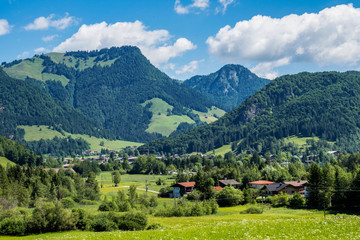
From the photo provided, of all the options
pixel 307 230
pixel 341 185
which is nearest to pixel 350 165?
pixel 341 185

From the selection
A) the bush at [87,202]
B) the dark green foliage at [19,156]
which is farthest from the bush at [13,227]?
the dark green foliage at [19,156]

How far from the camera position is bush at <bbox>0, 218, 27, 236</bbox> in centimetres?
5728

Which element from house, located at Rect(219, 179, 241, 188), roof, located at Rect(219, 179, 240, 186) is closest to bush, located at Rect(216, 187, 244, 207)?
house, located at Rect(219, 179, 241, 188)

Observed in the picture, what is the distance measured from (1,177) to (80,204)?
923 inches

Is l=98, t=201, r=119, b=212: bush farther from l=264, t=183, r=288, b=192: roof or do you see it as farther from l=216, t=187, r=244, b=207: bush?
l=264, t=183, r=288, b=192: roof

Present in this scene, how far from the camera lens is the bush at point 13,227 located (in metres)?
57.3

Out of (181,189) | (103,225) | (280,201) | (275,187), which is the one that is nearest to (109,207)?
(103,225)

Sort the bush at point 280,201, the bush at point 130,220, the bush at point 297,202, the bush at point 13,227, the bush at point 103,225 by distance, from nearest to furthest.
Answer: the bush at point 103,225 → the bush at point 130,220 → the bush at point 13,227 → the bush at point 297,202 → the bush at point 280,201

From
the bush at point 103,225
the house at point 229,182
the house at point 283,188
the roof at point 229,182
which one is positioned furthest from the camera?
the roof at point 229,182

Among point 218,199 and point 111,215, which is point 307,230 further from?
point 218,199

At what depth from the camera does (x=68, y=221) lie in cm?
6031

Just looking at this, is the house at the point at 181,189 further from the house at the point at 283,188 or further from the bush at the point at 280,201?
the bush at the point at 280,201

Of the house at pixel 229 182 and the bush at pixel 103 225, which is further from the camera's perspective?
the house at pixel 229 182

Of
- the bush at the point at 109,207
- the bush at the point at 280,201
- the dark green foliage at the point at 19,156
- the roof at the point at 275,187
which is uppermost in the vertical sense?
the dark green foliage at the point at 19,156
